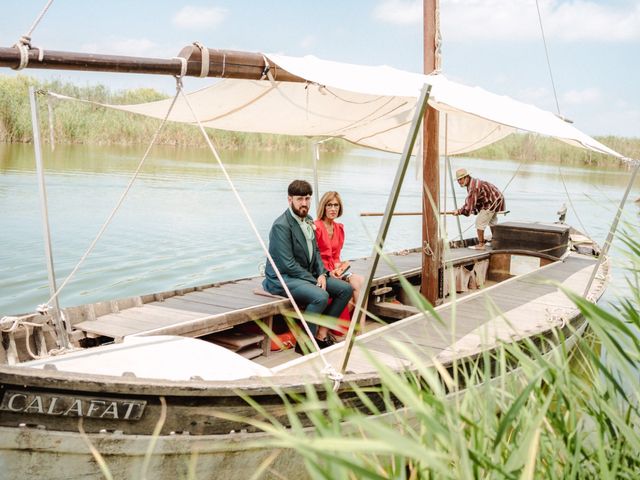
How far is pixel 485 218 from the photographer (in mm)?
11406

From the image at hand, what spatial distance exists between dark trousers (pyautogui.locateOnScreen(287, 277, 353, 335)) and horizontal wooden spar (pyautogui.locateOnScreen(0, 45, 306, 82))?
1848 mm

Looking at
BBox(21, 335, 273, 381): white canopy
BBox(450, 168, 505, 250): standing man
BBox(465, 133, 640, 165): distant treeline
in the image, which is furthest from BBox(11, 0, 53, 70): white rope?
BBox(465, 133, 640, 165): distant treeline

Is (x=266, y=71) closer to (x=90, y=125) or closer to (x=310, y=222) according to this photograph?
(x=310, y=222)

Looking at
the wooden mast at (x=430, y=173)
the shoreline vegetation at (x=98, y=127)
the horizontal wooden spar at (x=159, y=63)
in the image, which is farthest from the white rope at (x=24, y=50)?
the shoreline vegetation at (x=98, y=127)

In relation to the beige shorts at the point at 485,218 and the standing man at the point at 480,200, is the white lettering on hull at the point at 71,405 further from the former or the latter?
the beige shorts at the point at 485,218

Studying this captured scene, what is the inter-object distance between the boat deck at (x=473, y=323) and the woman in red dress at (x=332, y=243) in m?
0.74

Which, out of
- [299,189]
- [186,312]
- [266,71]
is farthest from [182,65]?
[186,312]

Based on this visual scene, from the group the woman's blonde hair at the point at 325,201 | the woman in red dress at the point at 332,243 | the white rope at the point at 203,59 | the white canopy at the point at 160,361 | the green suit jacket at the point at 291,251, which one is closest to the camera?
the white canopy at the point at 160,361

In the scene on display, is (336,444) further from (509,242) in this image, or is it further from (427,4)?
(509,242)

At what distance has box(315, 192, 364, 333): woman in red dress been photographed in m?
6.71

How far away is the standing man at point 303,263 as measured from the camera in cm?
623

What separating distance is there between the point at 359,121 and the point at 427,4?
1477mm

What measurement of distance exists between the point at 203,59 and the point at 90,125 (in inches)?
1044

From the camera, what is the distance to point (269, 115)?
7449 millimetres
